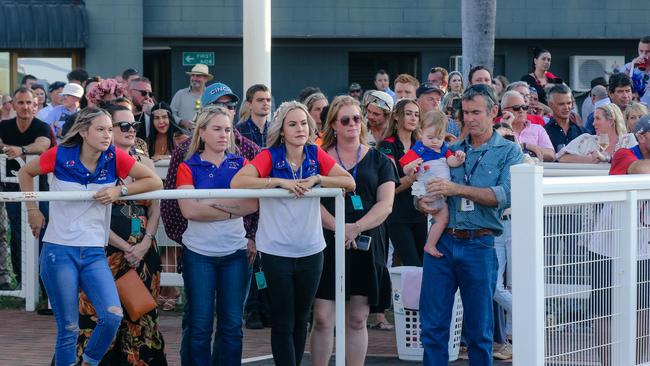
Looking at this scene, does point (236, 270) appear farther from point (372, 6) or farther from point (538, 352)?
point (372, 6)

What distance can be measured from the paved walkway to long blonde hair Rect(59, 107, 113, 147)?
6.92 feet

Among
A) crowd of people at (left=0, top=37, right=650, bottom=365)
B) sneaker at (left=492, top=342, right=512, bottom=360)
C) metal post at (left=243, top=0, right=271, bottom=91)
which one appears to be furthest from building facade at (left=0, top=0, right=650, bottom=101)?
A: sneaker at (left=492, top=342, right=512, bottom=360)

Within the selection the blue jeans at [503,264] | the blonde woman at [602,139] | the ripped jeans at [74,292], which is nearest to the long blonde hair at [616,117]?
the blonde woman at [602,139]

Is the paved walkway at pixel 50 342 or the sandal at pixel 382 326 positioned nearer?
the paved walkway at pixel 50 342

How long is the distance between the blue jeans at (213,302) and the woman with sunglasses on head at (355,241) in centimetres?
56

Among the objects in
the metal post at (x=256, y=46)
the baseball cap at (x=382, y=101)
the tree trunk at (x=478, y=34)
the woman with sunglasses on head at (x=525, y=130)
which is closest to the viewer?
the baseball cap at (x=382, y=101)

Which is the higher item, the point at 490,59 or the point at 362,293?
the point at 490,59

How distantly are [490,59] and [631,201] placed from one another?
10.7 metres

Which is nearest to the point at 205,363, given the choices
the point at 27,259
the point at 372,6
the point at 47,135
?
the point at 27,259

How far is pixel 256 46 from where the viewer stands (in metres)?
12.0

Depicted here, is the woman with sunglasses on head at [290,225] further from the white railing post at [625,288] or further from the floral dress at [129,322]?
the white railing post at [625,288]

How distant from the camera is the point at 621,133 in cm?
1079

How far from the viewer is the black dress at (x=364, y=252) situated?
8.00 metres

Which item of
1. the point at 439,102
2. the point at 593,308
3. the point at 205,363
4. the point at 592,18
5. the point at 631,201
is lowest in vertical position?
A: the point at 205,363
